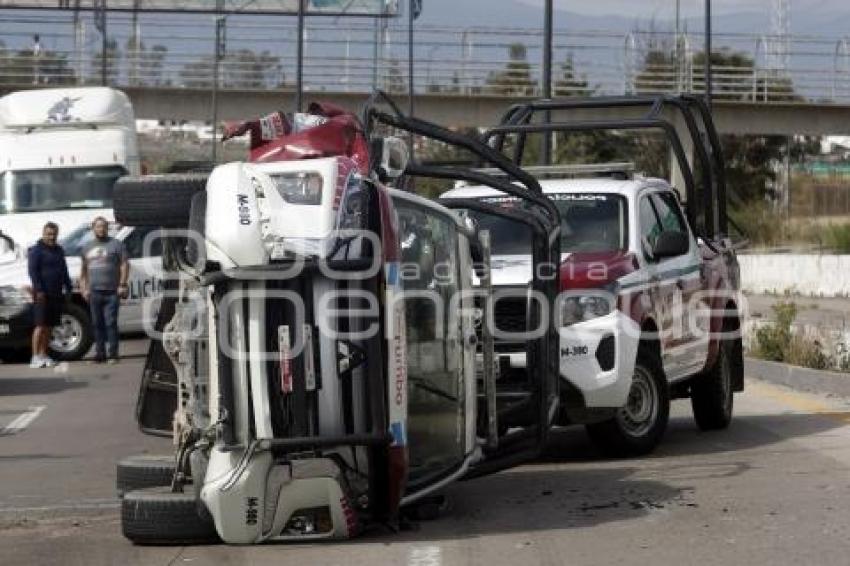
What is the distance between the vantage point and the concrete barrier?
127 ft

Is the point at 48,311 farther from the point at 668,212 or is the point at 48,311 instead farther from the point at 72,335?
the point at 668,212

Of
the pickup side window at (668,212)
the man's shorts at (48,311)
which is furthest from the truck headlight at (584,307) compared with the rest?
the man's shorts at (48,311)

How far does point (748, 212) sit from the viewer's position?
185ft

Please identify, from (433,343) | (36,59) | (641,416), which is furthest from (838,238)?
(433,343)

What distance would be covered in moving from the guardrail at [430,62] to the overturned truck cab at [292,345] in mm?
42223

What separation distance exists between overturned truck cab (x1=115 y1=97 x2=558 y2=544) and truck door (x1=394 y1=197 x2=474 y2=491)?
3 centimetres

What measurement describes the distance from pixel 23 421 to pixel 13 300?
7.80 meters

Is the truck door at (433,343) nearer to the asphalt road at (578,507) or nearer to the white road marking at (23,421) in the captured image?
the asphalt road at (578,507)

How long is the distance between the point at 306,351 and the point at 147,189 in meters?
1.51

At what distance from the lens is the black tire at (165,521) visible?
9.05 metres

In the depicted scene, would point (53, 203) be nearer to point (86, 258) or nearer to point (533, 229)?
point (86, 258)

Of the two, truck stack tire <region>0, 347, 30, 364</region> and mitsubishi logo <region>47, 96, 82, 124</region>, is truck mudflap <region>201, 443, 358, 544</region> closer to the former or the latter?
truck stack tire <region>0, 347, 30, 364</region>

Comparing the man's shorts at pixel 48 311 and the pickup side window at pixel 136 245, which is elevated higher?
the pickup side window at pixel 136 245

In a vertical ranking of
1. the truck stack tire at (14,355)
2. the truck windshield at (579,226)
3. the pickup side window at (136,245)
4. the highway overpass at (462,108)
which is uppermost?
the highway overpass at (462,108)
